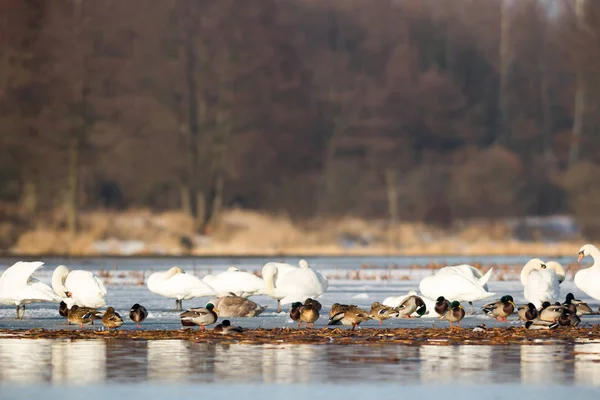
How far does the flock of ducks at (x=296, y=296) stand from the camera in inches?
690

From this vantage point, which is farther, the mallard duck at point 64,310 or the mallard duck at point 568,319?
the mallard duck at point 64,310

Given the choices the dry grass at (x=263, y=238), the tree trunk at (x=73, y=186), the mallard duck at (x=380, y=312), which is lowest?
the mallard duck at (x=380, y=312)

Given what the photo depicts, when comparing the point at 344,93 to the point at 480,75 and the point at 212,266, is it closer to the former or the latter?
the point at 480,75

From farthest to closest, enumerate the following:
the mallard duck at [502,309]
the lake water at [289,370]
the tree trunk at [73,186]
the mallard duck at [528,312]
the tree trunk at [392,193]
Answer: the tree trunk at [392,193] < the tree trunk at [73,186] < the mallard duck at [502,309] < the mallard duck at [528,312] < the lake water at [289,370]

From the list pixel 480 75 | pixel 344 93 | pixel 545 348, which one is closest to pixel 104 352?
pixel 545 348

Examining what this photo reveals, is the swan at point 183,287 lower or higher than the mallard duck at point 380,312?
higher

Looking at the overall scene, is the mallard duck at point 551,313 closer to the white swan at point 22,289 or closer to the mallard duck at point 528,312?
the mallard duck at point 528,312

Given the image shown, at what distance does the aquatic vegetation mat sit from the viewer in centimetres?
1595

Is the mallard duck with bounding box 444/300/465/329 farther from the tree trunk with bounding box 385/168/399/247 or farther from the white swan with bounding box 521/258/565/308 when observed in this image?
the tree trunk with bounding box 385/168/399/247

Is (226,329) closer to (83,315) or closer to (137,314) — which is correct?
(137,314)

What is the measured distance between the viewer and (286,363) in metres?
13.7

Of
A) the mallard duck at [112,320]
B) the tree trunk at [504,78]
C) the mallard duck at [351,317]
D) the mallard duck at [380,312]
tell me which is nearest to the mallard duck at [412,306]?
the mallard duck at [380,312]

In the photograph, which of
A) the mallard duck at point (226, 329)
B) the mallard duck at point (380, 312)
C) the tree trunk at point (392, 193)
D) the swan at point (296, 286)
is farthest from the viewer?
the tree trunk at point (392, 193)

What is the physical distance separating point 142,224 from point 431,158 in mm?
19052
